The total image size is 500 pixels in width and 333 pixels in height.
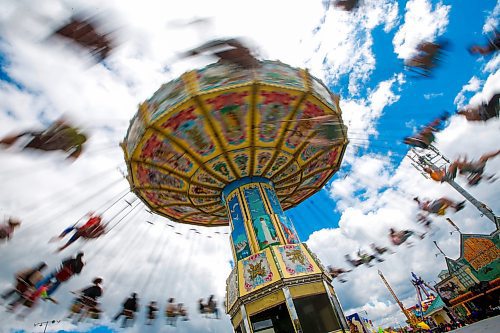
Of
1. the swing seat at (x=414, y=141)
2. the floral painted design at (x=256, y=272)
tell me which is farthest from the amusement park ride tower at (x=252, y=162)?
the swing seat at (x=414, y=141)

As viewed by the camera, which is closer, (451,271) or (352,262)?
(352,262)

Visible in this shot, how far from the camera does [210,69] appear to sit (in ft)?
28.2

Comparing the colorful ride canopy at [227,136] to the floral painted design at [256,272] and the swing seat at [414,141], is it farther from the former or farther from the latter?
the floral painted design at [256,272]

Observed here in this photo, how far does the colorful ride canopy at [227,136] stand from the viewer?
8.72 m

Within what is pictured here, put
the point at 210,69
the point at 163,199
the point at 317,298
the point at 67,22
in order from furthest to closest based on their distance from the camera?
the point at 163,199 → the point at 317,298 → the point at 210,69 → the point at 67,22

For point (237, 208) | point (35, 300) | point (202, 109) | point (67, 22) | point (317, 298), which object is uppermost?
point (202, 109)

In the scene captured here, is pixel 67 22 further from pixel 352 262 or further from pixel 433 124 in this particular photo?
pixel 352 262

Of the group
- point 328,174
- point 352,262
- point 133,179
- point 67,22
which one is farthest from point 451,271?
point 67,22

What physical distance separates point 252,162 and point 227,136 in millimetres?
1987

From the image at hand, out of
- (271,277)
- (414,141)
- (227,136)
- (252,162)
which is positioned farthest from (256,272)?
(414,141)

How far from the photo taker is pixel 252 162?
11.9 m

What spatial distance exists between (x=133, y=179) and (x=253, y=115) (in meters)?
5.43

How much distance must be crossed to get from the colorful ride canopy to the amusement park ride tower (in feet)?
0.12

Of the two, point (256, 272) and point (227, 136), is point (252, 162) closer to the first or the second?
point (227, 136)
